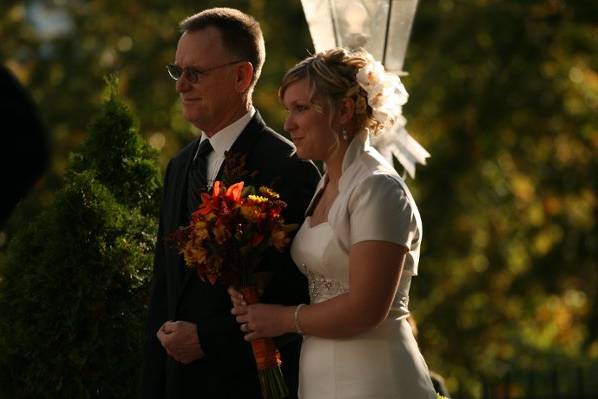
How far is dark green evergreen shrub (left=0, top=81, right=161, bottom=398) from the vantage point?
5133 mm

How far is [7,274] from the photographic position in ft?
17.5

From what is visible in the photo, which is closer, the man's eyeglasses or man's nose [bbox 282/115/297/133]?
man's nose [bbox 282/115/297/133]

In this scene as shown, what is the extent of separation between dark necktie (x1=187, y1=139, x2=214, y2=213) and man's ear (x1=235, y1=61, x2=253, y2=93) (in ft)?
0.77

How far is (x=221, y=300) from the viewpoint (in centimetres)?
462

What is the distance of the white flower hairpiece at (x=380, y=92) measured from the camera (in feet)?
13.8

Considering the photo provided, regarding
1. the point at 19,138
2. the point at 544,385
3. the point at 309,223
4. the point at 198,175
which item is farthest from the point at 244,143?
the point at 544,385

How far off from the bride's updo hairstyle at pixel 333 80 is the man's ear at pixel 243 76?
592 mm

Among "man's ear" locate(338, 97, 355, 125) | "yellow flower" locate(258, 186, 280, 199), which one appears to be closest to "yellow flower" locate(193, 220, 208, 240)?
"yellow flower" locate(258, 186, 280, 199)

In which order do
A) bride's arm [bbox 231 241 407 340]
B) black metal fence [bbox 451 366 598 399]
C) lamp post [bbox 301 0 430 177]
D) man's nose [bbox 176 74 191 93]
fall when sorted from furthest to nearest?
1. black metal fence [bbox 451 366 598 399]
2. lamp post [bbox 301 0 430 177]
3. man's nose [bbox 176 74 191 93]
4. bride's arm [bbox 231 241 407 340]

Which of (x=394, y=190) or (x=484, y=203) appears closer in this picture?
(x=394, y=190)

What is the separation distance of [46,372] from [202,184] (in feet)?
3.37

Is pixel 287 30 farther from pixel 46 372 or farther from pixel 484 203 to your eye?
pixel 46 372

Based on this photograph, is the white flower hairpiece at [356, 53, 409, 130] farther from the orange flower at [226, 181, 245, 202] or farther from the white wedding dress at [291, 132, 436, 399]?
the orange flower at [226, 181, 245, 202]

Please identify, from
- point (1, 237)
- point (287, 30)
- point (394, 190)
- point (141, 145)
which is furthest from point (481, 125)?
point (394, 190)
